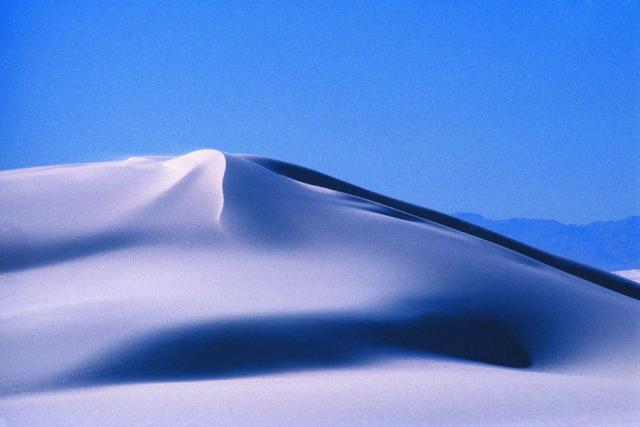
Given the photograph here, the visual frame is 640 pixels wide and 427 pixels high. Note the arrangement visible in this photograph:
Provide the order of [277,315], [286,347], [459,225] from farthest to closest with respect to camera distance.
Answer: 1. [459,225]
2. [277,315]
3. [286,347]

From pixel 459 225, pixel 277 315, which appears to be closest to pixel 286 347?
pixel 277 315

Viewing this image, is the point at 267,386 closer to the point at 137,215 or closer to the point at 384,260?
the point at 384,260

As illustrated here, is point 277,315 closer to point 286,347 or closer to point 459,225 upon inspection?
point 286,347

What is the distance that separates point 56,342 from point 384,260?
4.49m

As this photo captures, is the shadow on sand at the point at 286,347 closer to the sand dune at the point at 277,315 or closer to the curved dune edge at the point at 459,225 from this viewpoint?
the sand dune at the point at 277,315

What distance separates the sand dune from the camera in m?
5.65

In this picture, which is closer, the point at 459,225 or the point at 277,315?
the point at 277,315

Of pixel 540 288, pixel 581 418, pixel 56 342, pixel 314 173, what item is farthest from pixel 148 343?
pixel 314 173

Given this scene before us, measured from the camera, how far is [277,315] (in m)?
7.75

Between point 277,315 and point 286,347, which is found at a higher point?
point 277,315

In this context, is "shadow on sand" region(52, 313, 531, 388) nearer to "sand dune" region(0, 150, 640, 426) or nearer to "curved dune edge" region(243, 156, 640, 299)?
"sand dune" region(0, 150, 640, 426)

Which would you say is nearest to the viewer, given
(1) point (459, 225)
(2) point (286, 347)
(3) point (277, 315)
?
(2) point (286, 347)

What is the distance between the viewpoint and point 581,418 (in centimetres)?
Result: 533

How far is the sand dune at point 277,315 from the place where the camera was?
5652 mm
